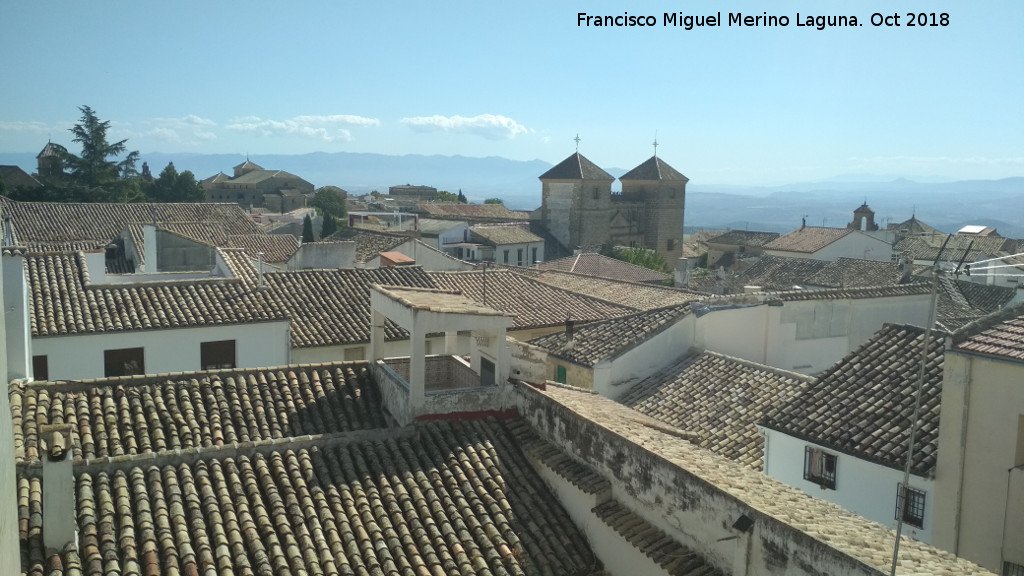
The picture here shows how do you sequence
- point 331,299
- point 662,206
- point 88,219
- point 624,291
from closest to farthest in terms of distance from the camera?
point 331,299
point 624,291
point 88,219
point 662,206

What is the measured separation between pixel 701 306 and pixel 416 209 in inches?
2333

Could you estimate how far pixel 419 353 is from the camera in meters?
9.82

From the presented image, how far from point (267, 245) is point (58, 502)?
3094 centimetres

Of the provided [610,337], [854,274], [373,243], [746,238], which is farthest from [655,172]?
[610,337]

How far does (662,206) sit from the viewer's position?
71.0 meters

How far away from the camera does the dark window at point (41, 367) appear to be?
1591cm

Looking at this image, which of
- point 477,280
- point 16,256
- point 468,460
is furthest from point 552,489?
point 477,280

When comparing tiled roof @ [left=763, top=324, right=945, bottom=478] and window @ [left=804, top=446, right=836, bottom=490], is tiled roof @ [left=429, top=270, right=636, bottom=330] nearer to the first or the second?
tiled roof @ [left=763, top=324, right=945, bottom=478]

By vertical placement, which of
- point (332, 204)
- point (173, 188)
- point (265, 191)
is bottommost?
point (332, 204)

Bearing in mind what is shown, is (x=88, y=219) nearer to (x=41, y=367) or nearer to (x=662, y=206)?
(x=41, y=367)

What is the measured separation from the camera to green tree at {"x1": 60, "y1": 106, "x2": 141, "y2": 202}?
5969 cm

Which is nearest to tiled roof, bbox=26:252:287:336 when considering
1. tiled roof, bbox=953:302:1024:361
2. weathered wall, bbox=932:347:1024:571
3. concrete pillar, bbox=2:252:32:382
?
concrete pillar, bbox=2:252:32:382

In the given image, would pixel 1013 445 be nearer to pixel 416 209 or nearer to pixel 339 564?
pixel 339 564

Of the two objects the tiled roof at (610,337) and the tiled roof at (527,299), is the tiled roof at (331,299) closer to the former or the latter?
the tiled roof at (527,299)
